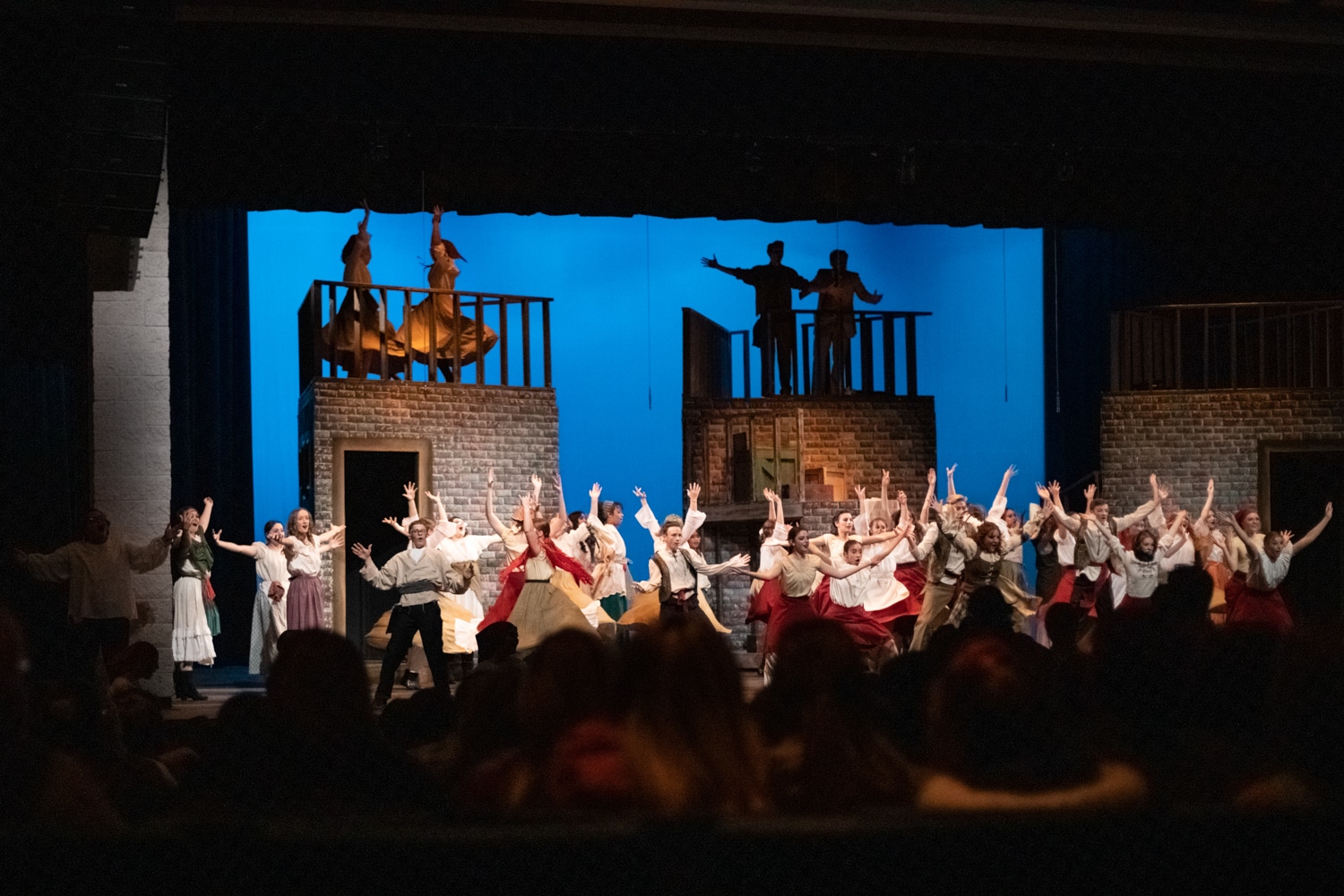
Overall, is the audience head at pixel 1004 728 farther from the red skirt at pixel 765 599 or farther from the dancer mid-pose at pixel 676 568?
the dancer mid-pose at pixel 676 568

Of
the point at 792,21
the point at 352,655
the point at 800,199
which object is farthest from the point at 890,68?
the point at 352,655

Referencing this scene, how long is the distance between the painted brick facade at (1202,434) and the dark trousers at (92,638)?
27.2ft

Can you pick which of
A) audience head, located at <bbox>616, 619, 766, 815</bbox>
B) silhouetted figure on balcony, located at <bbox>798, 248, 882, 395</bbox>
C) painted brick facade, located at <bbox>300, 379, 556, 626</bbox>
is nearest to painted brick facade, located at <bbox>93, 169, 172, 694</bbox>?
painted brick facade, located at <bbox>300, 379, 556, 626</bbox>

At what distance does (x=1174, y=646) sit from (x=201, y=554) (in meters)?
7.82

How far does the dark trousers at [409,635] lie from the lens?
7820 mm

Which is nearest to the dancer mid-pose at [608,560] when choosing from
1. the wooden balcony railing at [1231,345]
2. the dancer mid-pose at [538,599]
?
the dancer mid-pose at [538,599]

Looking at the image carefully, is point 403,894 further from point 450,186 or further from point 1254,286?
point 1254,286

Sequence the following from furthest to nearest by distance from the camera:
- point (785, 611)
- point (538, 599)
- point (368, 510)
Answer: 1. point (368, 510)
2. point (538, 599)
3. point (785, 611)

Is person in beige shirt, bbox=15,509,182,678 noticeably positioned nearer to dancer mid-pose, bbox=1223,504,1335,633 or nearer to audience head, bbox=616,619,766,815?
audience head, bbox=616,619,766,815

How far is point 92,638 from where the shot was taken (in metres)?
7.92

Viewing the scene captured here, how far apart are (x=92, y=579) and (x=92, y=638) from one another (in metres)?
0.32

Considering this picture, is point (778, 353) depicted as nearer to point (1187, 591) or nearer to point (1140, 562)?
point (1140, 562)

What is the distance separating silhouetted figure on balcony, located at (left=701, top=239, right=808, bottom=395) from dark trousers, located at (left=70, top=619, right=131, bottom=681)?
7331 mm

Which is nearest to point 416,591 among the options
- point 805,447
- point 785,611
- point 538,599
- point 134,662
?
point 538,599
